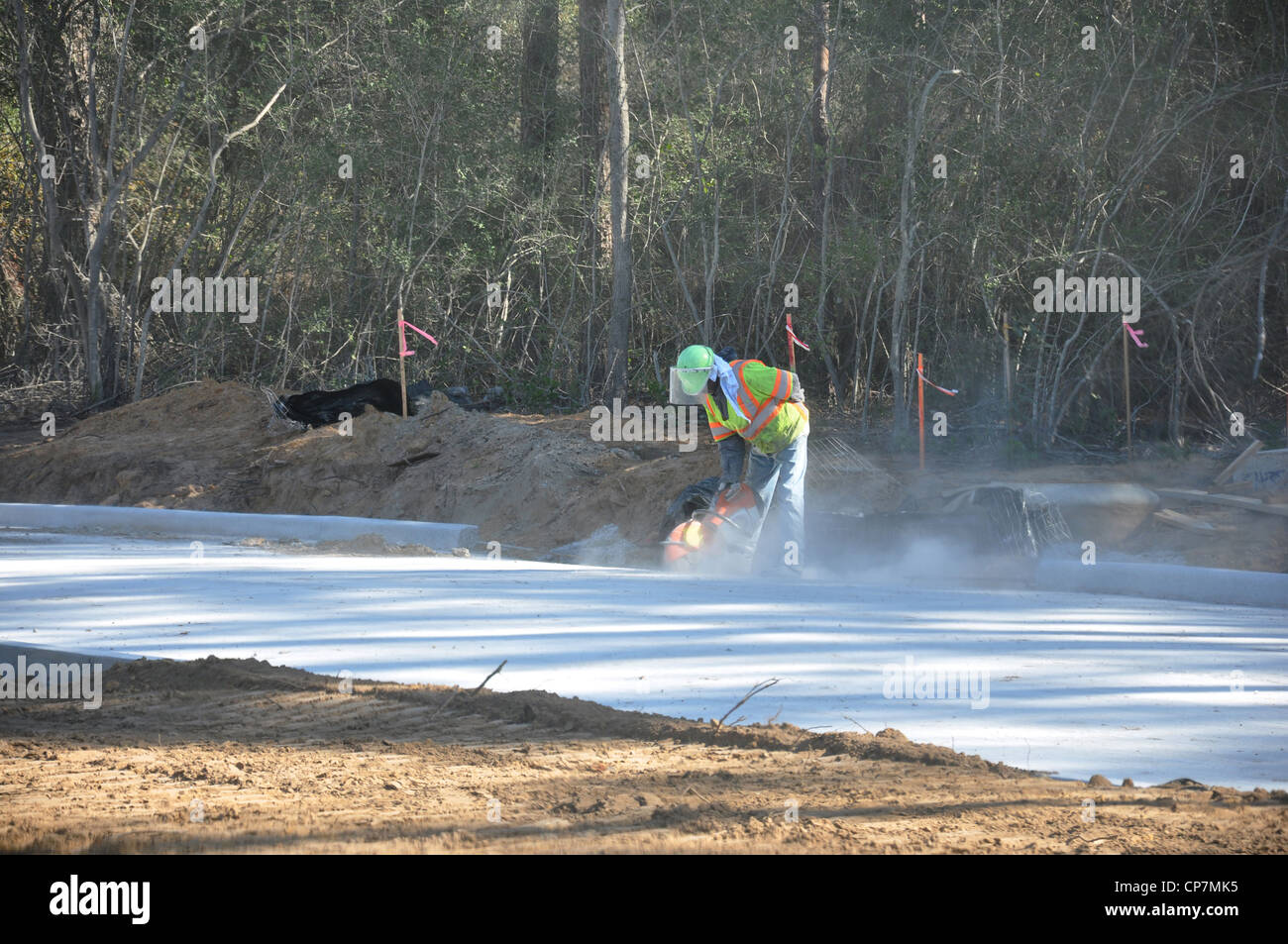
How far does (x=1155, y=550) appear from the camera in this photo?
11492 mm

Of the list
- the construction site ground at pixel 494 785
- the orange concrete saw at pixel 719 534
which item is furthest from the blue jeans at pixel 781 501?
the construction site ground at pixel 494 785

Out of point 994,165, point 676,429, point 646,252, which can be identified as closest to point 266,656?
point 676,429

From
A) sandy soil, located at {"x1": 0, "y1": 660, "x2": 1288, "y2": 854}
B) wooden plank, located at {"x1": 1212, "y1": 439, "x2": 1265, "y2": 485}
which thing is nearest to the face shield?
sandy soil, located at {"x1": 0, "y1": 660, "x2": 1288, "y2": 854}

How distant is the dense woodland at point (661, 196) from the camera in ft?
54.5

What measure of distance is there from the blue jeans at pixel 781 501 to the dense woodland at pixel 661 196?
608cm

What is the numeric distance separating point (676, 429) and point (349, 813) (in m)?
12.4

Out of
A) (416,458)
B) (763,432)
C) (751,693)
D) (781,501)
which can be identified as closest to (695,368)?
(763,432)

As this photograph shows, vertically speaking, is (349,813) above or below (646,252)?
below

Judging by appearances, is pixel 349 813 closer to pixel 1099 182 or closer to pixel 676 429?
pixel 676 429

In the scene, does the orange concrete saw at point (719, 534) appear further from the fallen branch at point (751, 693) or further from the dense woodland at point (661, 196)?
the dense woodland at point (661, 196)

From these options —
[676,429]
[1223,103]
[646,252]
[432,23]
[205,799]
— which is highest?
[432,23]

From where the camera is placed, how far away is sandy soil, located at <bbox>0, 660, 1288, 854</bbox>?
4.21m

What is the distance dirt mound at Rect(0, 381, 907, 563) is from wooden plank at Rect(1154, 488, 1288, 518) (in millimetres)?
3288

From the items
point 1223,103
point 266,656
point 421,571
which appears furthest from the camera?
point 1223,103
